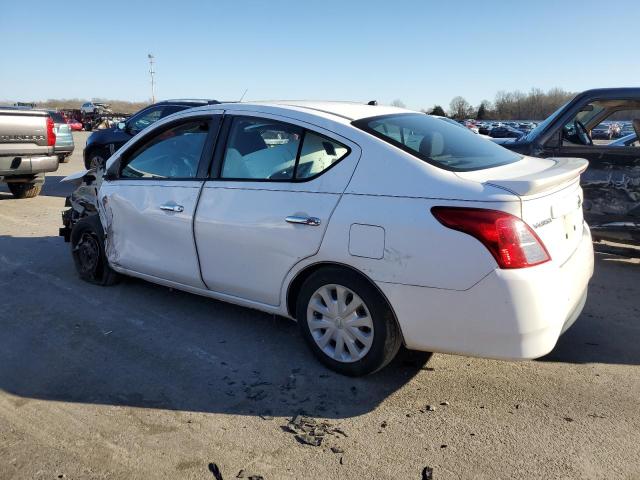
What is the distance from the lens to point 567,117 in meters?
5.94

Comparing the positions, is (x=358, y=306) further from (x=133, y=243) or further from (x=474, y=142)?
(x=133, y=243)

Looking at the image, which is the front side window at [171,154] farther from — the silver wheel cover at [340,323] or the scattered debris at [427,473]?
the scattered debris at [427,473]

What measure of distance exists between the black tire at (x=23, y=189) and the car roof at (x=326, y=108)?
7713 mm

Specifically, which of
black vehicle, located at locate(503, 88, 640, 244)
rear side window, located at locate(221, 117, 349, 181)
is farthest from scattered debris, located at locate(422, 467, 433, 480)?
black vehicle, located at locate(503, 88, 640, 244)

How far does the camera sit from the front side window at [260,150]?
366cm

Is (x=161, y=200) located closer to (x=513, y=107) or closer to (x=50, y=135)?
(x=50, y=135)

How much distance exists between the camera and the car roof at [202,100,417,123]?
144 inches

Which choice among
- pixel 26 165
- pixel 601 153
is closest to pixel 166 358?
pixel 601 153

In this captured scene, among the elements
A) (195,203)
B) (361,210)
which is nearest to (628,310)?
(361,210)

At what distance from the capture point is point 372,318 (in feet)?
10.6

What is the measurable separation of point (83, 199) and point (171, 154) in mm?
1695

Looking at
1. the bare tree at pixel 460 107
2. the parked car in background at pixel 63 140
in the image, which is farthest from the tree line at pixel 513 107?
the parked car in background at pixel 63 140

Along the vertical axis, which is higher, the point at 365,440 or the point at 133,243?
the point at 133,243

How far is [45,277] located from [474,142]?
4.29 m
